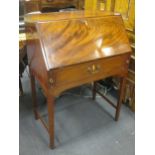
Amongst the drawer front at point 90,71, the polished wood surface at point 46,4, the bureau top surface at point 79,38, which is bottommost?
the drawer front at point 90,71

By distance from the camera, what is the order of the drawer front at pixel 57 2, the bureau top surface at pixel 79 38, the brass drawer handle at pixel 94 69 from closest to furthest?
1. the bureau top surface at pixel 79 38
2. the brass drawer handle at pixel 94 69
3. the drawer front at pixel 57 2

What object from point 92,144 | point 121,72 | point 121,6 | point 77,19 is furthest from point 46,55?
point 121,6

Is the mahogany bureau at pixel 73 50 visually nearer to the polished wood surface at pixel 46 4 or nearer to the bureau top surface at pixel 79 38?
the bureau top surface at pixel 79 38

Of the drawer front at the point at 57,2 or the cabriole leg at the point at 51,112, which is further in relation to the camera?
the drawer front at the point at 57,2

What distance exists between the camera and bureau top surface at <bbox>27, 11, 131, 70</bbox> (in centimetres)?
126

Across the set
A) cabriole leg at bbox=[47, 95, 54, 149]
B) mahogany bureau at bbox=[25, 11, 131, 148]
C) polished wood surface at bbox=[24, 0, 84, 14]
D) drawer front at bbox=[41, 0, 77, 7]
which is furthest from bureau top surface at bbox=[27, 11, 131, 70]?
drawer front at bbox=[41, 0, 77, 7]

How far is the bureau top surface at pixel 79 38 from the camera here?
4.13 ft

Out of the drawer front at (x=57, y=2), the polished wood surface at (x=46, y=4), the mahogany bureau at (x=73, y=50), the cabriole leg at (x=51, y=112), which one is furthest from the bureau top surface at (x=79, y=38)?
the drawer front at (x=57, y=2)

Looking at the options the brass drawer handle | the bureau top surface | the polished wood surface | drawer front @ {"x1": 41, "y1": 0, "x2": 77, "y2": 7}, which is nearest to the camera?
the bureau top surface

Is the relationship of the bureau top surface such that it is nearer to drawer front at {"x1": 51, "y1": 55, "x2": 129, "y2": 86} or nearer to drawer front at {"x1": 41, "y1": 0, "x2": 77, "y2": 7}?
drawer front at {"x1": 51, "y1": 55, "x2": 129, "y2": 86}

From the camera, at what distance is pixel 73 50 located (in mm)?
1316

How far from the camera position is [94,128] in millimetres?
1840

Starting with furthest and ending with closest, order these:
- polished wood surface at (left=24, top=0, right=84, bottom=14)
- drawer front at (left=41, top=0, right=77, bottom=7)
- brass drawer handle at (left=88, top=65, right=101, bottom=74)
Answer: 1. drawer front at (left=41, top=0, right=77, bottom=7)
2. polished wood surface at (left=24, top=0, right=84, bottom=14)
3. brass drawer handle at (left=88, top=65, right=101, bottom=74)
